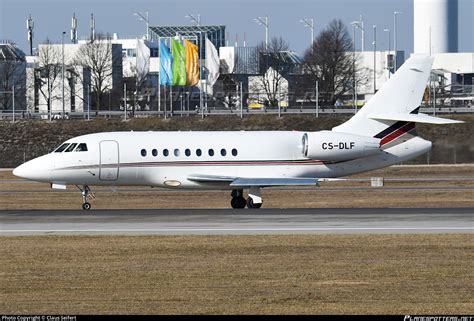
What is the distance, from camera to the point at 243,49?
142 m

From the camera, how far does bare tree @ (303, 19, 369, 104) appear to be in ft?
358

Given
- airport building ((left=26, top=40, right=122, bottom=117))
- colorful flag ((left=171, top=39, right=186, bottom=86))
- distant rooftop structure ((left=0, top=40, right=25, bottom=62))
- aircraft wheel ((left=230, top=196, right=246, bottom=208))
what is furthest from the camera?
distant rooftop structure ((left=0, top=40, right=25, bottom=62))

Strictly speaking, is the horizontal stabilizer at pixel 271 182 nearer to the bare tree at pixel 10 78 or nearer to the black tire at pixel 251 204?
the black tire at pixel 251 204

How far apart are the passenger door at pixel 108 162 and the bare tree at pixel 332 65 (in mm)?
66831

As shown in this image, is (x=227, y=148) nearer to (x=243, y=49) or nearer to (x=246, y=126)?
(x=246, y=126)

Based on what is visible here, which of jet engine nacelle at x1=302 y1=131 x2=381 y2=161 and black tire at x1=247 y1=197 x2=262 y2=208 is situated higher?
jet engine nacelle at x1=302 y1=131 x2=381 y2=161

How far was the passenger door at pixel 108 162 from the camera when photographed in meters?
38.8

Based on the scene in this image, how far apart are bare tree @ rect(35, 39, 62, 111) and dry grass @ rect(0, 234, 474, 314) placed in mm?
80051

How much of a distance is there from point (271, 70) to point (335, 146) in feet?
296

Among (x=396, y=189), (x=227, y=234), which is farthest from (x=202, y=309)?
(x=396, y=189)

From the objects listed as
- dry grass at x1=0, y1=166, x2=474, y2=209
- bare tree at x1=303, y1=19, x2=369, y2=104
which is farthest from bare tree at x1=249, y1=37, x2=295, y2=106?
dry grass at x1=0, y1=166, x2=474, y2=209

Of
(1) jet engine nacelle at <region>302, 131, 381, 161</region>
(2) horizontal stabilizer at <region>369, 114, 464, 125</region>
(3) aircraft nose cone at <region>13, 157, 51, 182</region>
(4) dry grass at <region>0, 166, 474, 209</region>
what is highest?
(2) horizontal stabilizer at <region>369, 114, 464, 125</region>

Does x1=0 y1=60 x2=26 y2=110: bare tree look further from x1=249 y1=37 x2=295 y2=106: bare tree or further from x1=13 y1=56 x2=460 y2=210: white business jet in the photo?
x1=13 y1=56 x2=460 y2=210: white business jet

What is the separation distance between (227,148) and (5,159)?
4008 centimetres
